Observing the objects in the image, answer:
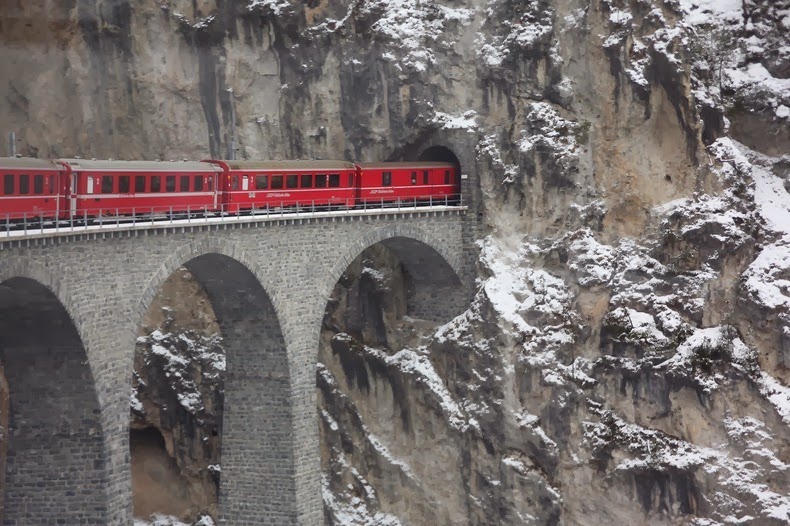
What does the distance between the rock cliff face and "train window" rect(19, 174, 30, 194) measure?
63.2ft

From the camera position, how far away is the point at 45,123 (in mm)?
57312

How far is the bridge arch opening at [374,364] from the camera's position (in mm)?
55844

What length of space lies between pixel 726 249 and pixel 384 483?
18515 millimetres

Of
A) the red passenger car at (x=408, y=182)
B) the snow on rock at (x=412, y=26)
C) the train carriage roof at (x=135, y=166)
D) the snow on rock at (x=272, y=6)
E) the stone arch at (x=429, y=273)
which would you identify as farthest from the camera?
the snow on rock at (x=272, y=6)

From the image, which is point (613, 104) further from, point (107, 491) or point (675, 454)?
point (107, 491)

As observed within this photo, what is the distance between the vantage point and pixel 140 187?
4331cm

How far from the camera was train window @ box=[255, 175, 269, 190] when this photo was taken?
48500mm

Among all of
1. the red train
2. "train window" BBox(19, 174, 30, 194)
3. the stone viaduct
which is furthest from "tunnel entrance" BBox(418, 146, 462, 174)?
"train window" BBox(19, 174, 30, 194)

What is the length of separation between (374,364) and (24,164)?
22.0 meters

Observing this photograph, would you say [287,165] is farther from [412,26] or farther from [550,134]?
[550,134]

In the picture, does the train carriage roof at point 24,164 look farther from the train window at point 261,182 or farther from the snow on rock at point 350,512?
the snow on rock at point 350,512

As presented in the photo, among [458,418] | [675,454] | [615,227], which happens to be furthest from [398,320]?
[675,454]

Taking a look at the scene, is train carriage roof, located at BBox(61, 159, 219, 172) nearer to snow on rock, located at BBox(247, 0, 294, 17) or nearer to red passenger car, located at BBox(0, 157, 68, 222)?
red passenger car, located at BBox(0, 157, 68, 222)

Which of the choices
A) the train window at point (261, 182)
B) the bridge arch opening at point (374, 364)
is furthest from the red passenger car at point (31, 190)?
the bridge arch opening at point (374, 364)
